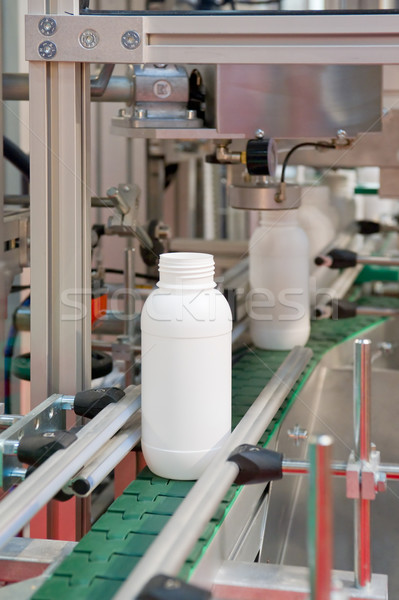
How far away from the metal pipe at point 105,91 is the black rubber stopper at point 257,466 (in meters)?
0.65

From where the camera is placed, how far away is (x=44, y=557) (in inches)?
35.1

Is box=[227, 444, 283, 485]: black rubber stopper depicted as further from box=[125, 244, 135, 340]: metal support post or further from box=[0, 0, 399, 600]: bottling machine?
box=[125, 244, 135, 340]: metal support post

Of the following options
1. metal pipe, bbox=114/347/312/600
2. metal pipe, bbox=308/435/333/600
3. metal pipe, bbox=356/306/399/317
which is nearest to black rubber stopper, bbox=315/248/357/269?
metal pipe, bbox=356/306/399/317

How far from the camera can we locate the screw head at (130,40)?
1086 mm

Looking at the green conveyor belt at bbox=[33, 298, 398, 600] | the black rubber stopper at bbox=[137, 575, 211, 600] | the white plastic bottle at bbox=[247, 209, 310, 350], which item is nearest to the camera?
the black rubber stopper at bbox=[137, 575, 211, 600]

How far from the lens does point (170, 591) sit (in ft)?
2.08

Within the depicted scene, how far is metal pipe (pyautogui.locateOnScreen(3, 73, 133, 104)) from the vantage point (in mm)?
1340

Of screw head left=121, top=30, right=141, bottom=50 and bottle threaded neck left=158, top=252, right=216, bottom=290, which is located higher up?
screw head left=121, top=30, right=141, bottom=50

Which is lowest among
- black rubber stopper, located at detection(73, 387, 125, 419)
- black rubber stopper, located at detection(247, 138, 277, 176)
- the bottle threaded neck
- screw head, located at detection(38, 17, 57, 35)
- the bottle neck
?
black rubber stopper, located at detection(73, 387, 125, 419)

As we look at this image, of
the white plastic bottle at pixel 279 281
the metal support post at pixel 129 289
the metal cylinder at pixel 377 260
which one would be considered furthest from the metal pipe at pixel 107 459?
the metal cylinder at pixel 377 260

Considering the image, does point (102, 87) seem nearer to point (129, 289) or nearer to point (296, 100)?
point (296, 100)

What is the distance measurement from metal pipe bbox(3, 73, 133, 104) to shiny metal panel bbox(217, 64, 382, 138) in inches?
7.2

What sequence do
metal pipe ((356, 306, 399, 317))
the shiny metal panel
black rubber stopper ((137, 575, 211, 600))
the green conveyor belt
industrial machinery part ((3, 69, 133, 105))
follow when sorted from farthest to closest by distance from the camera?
metal pipe ((356, 306, 399, 317)), industrial machinery part ((3, 69, 133, 105)), the shiny metal panel, the green conveyor belt, black rubber stopper ((137, 575, 211, 600))

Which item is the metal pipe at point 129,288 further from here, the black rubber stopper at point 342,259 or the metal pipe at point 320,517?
the metal pipe at point 320,517
